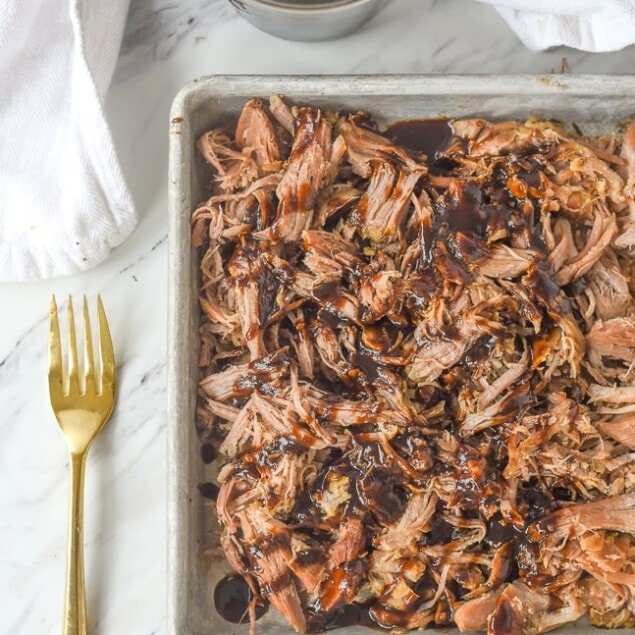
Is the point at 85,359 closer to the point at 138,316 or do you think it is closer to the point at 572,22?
the point at 138,316

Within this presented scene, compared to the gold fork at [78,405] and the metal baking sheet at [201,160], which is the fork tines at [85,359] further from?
the metal baking sheet at [201,160]

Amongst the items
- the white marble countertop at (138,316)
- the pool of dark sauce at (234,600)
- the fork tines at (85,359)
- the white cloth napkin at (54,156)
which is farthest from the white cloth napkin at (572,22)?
the pool of dark sauce at (234,600)

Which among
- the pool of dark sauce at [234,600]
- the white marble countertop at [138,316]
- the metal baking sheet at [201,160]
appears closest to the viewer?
the metal baking sheet at [201,160]

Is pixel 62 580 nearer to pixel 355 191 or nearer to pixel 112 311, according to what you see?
pixel 112 311

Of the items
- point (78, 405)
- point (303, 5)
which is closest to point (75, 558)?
point (78, 405)

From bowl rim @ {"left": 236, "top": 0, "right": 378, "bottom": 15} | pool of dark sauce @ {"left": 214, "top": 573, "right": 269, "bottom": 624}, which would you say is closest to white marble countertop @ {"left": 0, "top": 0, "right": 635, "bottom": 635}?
pool of dark sauce @ {"left": 214, "top": 573, "right": 269, "bottom": 624}

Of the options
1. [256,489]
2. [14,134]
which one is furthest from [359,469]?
[14,134]

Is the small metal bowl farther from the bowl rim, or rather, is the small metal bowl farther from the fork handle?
the fork handle

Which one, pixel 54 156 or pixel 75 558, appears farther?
pixel 54 156
